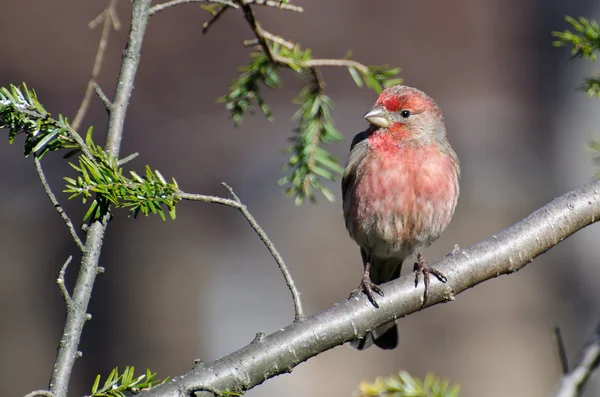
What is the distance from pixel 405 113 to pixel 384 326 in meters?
0.95

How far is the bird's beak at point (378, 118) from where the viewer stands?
3.38 m

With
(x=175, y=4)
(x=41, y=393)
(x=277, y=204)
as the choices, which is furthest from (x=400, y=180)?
(x=277, y=204)

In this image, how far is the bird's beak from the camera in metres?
3.38

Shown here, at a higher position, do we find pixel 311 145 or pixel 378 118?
pixel 378 118

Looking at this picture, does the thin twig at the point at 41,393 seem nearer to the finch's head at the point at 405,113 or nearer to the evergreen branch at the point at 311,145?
the evergreen branch at the point at 311,145

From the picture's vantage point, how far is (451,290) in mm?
2617

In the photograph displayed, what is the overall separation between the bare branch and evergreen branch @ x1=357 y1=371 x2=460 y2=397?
33 centimetres

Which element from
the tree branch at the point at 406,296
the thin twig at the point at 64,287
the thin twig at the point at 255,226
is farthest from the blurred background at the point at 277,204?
the thin twig at the point at 64,287

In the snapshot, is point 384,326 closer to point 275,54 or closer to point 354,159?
point 354,159

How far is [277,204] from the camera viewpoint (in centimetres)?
677

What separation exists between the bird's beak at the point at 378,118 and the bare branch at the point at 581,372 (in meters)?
1.44

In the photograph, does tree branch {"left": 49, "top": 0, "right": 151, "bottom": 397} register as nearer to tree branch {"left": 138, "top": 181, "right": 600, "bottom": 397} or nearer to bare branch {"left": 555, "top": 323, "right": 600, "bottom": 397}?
tree branch {"left": 138, "top": 181, "right": 600, "bottom": 397}

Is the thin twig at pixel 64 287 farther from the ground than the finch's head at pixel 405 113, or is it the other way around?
the finch's head at pixel 405 113

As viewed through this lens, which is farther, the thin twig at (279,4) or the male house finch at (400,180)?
the male house finch at (400,180)
